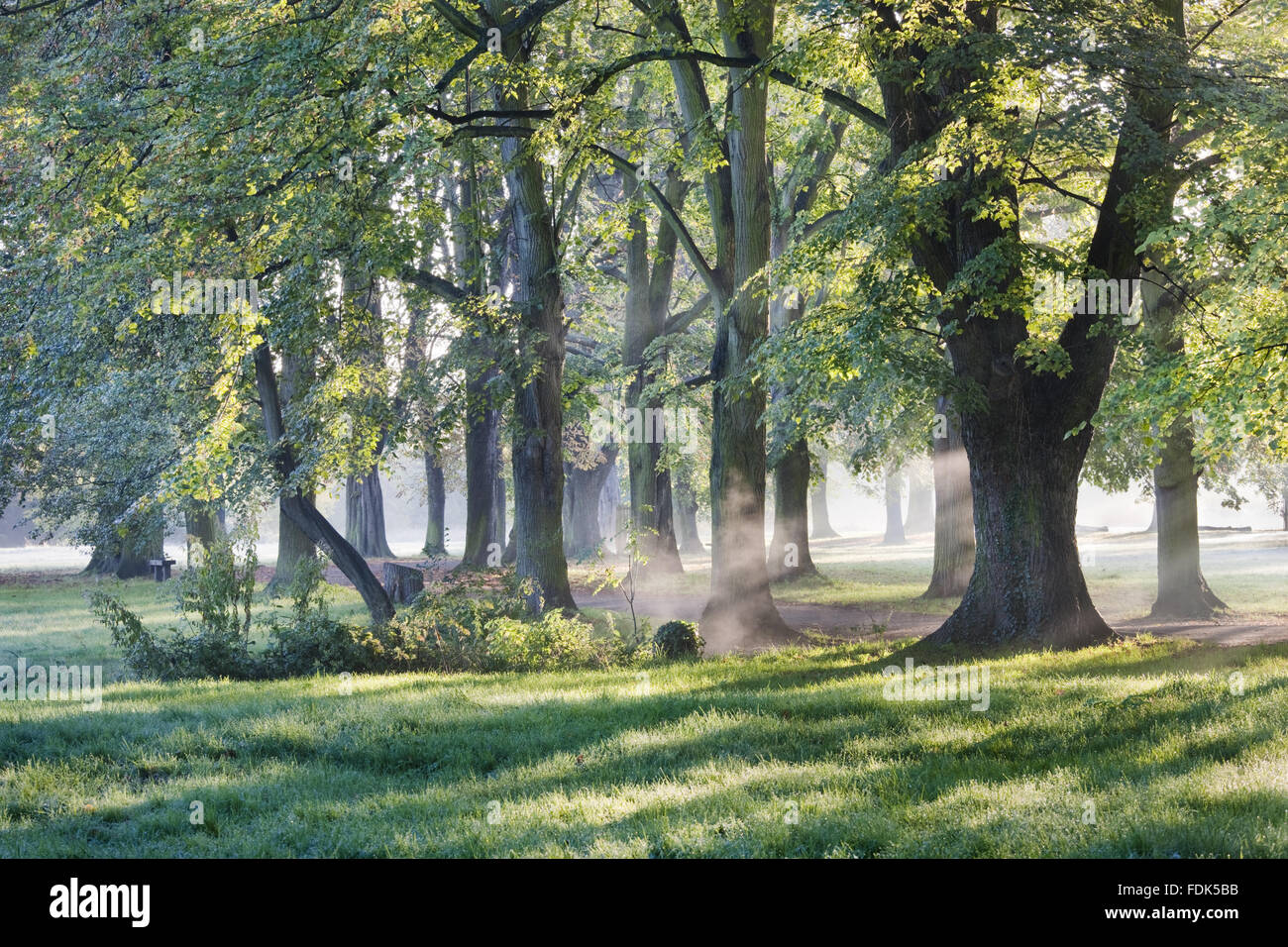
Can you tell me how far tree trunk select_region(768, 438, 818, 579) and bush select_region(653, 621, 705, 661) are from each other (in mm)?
10358

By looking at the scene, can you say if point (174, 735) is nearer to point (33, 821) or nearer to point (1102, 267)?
point (33, 821)

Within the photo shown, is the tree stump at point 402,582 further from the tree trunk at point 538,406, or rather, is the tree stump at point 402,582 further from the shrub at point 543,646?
the shrub at point 543,646

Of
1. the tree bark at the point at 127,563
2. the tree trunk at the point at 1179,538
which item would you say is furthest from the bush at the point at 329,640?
the tree bark at the point at 127,563

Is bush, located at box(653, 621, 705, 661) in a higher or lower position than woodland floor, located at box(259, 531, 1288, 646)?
higher

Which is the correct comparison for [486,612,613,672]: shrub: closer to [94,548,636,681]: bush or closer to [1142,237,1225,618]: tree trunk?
[94,548,636,681]: bush

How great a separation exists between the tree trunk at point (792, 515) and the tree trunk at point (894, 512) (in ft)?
100

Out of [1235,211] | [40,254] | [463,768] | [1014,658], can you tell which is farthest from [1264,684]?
[40,254]

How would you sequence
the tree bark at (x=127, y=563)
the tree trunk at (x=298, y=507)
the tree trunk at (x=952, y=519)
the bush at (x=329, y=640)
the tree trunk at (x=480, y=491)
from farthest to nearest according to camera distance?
the tree bark at (x=127, y=563), the tree trunk at (x=480, y=491), the tree trunk at (x=952, y=519), the tree trunk at (x=298, y=507), the bush at (x=329, y=640)

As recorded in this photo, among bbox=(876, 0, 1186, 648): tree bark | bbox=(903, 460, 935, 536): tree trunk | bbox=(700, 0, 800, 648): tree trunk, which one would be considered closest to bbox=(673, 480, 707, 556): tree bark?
bbox=(700, 0, 800, 648): tree trunk

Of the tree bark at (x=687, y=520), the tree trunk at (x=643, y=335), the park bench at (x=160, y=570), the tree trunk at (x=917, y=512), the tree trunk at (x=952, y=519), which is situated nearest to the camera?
the tree trunk at (x=952, y=519)

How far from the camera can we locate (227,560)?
1323 cm

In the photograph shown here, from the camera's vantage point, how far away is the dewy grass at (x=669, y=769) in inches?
229

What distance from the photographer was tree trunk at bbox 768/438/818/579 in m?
24.8

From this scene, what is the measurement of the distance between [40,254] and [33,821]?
8954 millimetres
